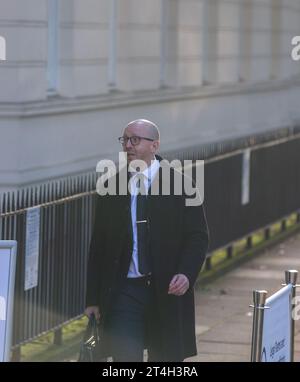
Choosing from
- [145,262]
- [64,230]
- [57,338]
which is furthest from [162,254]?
[57,338]

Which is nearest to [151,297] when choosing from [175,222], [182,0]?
[175,222]

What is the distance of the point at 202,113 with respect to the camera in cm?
2430

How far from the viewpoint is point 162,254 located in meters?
7.73

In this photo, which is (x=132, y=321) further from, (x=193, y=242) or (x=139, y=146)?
(x=139, y=146)

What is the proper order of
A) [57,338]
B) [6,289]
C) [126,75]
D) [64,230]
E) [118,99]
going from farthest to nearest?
[126,75]
[118,99]
[57,338]
[64,230]
[6,289]

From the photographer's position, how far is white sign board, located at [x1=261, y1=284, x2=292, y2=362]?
23.5 ft

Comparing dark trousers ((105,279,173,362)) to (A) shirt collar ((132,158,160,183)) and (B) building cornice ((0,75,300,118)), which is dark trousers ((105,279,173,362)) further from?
(B) building cornice ((0,75,300,118))

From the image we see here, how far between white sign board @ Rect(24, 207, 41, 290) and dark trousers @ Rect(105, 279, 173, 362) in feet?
9.21

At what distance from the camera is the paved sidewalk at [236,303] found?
1154 centimetres

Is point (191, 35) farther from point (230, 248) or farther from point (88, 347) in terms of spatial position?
point (88, 347)

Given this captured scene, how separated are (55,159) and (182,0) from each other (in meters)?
6.84

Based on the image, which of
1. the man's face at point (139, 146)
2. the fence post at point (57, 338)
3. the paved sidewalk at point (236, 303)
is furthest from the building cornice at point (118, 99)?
the man's face at point (139, 146)

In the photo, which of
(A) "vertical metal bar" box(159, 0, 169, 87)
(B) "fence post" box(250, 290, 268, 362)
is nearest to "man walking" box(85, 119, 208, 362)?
(B) "fence post" box(250, 290, 268, 362)

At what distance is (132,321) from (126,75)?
12.7 m
